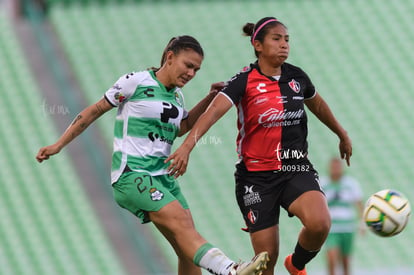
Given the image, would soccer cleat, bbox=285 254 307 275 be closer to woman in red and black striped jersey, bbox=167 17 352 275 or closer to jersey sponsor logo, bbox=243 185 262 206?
woman in red and black striped jersey, bbox=167 17 352 275

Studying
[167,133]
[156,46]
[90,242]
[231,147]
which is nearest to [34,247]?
[90,242]

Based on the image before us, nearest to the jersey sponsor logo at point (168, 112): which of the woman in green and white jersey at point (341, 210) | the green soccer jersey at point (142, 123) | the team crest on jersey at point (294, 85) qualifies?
the green soccer jersey at point (142, 123)

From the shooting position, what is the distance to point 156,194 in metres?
6.29

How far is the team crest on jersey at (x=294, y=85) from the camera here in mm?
6766

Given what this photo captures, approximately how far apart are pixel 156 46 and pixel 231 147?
2.62 m

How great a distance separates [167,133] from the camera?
21.6ft

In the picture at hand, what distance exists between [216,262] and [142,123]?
49.0 inches

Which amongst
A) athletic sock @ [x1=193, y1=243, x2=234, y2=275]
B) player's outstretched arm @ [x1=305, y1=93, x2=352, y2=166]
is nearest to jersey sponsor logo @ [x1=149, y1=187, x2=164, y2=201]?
athletic sock @ [x1=193, y1=243, x2=234, y2=275]

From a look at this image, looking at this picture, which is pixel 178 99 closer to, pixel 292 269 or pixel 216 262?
pixel 216 262

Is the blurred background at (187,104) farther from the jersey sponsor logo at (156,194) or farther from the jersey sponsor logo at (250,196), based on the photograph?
the jersey sponsor logo at (156,194)

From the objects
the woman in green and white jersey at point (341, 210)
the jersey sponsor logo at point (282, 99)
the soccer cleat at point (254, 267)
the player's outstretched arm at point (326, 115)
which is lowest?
the woman in green and white jersey at point (341, 210)

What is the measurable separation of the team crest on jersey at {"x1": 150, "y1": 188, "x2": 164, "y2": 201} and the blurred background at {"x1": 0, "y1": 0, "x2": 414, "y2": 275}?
611cm

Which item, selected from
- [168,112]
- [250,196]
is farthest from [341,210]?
[168,112]

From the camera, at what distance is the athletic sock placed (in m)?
5.96
